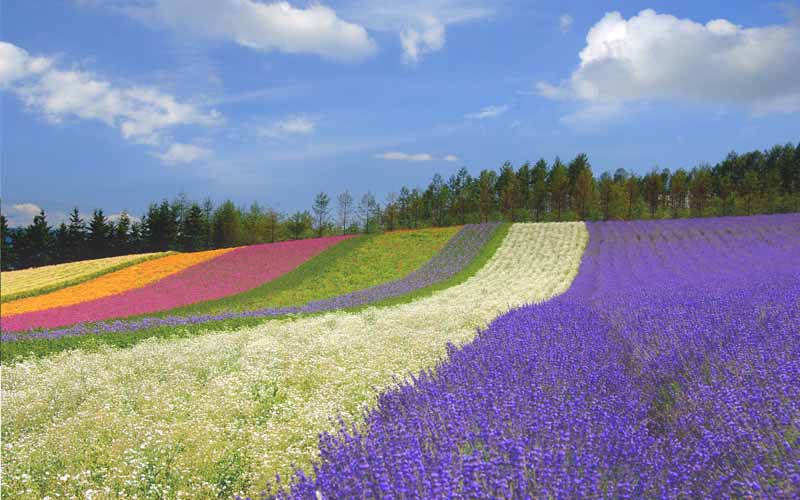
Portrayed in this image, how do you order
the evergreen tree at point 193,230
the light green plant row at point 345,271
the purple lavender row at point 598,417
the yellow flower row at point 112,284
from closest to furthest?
1. the purple lavender row at point 598,417
2. the light green plant row at point 345,271
3. the yellow flower row at point 112,284
4. the evergreen tree at point 193,230

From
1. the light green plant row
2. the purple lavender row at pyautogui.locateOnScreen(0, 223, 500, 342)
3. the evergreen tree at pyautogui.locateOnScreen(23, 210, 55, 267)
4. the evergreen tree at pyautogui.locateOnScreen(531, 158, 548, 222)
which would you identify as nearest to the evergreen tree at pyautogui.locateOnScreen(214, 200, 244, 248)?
the evergreen tree at pyautogui.locateOnScreen(23, 210, 55, 267)

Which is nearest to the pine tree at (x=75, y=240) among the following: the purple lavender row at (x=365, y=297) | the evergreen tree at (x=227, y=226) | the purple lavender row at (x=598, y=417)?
the evergreen tree at (x=227, y=226)

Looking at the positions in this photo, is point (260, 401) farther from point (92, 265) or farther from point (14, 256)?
point (14, 256)

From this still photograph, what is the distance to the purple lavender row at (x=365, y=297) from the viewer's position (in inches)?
578

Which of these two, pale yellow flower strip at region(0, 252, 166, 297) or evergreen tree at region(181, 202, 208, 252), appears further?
evergreen tree at region(181, 202, 208, 252)

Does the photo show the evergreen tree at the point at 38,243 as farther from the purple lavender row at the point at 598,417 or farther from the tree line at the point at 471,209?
the purple lavender row at the point at 598,417

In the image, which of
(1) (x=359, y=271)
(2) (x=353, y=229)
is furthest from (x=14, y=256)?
(1) (x=359, y=271)

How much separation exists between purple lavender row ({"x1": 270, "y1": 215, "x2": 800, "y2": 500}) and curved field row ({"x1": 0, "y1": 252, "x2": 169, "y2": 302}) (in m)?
31.5

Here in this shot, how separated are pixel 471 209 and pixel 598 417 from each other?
60784 millimetres

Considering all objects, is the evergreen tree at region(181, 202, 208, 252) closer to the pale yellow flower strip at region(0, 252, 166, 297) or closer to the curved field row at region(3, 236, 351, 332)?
the pale yellow flower strip at region(0, 252, 166, 297)

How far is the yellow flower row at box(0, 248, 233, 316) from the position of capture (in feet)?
86.0

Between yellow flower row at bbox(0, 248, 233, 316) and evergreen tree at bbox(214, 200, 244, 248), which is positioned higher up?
evergreen tree at bbox(214, 200, 244, 248)

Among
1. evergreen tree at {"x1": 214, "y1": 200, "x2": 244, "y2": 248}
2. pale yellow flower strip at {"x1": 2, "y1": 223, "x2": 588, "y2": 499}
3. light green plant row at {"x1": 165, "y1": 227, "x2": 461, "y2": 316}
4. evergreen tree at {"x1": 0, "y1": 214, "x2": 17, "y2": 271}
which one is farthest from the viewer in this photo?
evergreen tree at {"x1": 214, "y1": 200, "x2": 244, "y2": 248}

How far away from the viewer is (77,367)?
29.8ft
